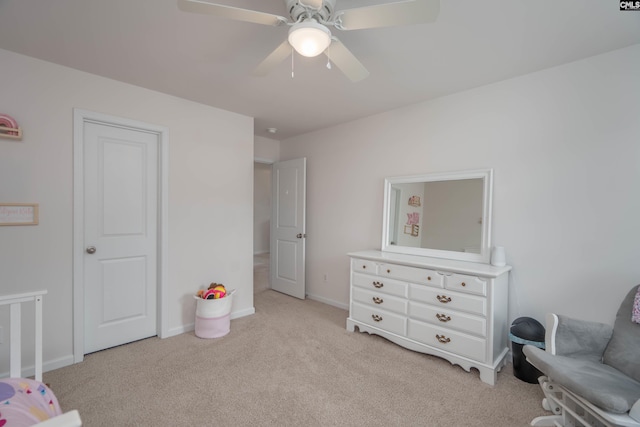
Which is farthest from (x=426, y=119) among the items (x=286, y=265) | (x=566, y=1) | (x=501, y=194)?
(x=286, y=265)

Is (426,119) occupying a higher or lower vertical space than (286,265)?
higher

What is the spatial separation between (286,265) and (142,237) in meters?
2.04

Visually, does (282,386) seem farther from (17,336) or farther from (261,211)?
(261,211)

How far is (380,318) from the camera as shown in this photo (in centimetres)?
275

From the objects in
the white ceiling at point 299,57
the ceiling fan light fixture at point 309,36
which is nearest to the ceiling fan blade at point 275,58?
the ceiling fan light fixture at point 309,36

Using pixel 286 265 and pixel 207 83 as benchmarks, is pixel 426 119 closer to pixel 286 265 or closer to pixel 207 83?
pixel 207 83

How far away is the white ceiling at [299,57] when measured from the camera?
1.60 metres

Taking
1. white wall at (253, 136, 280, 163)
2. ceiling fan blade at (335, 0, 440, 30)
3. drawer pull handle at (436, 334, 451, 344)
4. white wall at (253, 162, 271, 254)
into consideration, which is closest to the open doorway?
white wall at (253, 162, 271, 254)

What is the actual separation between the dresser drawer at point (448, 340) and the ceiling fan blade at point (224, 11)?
2.46 m

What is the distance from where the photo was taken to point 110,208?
2559mm

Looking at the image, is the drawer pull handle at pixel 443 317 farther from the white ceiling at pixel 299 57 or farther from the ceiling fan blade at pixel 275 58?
the ceiling fan blade at pixel 275 58

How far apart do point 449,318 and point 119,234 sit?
3016 mm

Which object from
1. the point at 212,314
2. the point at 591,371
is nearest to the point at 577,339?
the point at 591,371

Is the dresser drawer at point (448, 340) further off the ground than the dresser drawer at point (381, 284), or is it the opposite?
the dresser drawer at point (381, 284)
